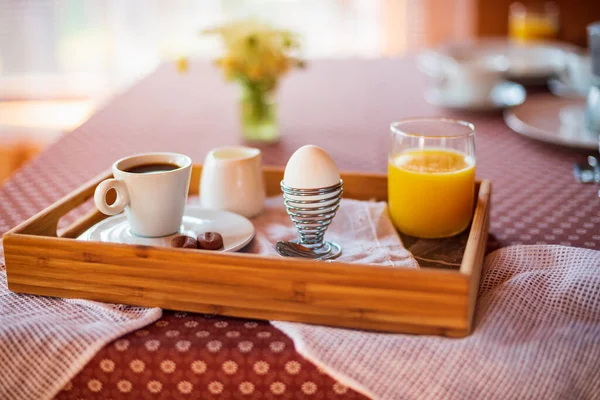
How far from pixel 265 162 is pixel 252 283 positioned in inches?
25.2

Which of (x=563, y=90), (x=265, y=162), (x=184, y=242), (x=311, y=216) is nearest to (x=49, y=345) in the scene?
(x=184, y=242)

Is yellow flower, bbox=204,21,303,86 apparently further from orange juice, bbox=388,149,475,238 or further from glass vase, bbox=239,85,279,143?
orange juice, bbox=388,149,475,238

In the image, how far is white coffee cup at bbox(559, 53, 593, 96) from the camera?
5.52 ft

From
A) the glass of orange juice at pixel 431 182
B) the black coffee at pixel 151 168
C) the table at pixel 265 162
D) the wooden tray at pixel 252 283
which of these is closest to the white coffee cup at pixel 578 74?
the table at pixel 265 162

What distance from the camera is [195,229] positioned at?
883 millimetres

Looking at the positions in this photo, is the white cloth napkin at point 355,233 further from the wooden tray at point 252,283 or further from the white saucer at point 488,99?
the white saucer at point 488,99

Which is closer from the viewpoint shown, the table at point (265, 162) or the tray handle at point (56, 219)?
the table at point (265, 162)

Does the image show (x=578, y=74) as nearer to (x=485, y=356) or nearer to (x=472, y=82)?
(x=472, y=82)

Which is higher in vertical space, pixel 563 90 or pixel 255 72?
pixel 255 72

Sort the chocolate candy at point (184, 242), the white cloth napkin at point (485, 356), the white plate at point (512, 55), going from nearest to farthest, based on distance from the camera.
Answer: the white cloth napkin at point (485, 356)
the chocolate candy at point (184, 242)
the white plate at point (512, 55)

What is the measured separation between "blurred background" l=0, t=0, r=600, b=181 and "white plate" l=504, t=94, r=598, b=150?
87.6 inches

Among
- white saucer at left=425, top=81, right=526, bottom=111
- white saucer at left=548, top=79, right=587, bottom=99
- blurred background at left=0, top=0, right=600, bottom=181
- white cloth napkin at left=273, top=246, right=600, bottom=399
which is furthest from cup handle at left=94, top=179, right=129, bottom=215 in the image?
blurred background at left=0, top=0, right=600, bottom=181

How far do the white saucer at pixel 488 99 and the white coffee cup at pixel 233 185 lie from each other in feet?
2.59

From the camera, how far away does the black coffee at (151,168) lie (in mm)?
873
